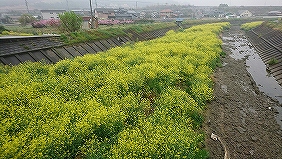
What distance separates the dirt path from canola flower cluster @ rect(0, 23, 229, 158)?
3.25 ft

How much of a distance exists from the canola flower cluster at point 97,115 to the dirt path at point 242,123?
0.99 meters

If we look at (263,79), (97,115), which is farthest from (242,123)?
(263,79)

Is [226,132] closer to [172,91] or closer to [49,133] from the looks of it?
[172,91]

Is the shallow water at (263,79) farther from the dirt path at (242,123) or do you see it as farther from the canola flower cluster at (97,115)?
the canola flower cluster at (97,115)

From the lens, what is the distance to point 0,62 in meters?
16.5

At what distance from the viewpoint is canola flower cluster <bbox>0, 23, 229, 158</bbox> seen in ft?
24.9

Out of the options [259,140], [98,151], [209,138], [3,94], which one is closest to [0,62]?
[3,94]

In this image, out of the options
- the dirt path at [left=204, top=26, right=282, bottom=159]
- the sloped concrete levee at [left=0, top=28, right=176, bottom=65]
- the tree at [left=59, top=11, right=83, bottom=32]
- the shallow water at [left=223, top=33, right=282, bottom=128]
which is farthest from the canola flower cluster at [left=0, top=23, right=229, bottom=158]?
the tree at [left=59, top=11, right=83, bottom=32]

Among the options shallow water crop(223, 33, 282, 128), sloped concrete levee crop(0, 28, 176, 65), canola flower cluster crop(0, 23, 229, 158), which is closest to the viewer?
canola flower cluster crop(0, 23, 229, 158)

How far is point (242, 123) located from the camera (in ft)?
44.1

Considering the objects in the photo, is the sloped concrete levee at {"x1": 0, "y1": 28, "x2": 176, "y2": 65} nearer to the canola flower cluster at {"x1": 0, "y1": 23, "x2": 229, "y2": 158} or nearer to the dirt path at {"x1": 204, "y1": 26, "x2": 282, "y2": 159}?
the canola flower cluster at {"x1": 0, "y1": 23, "x2": 229, "y2": 158}

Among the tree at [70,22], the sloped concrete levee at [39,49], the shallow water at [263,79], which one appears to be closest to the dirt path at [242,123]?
the shallow water at [263,79]

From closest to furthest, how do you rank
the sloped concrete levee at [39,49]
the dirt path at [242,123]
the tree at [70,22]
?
1. the dirt path at [242,123]
2. the sloped concrete levee at [39,49]
3. the tree at [70,22]

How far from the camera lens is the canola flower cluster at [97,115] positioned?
298 inches
